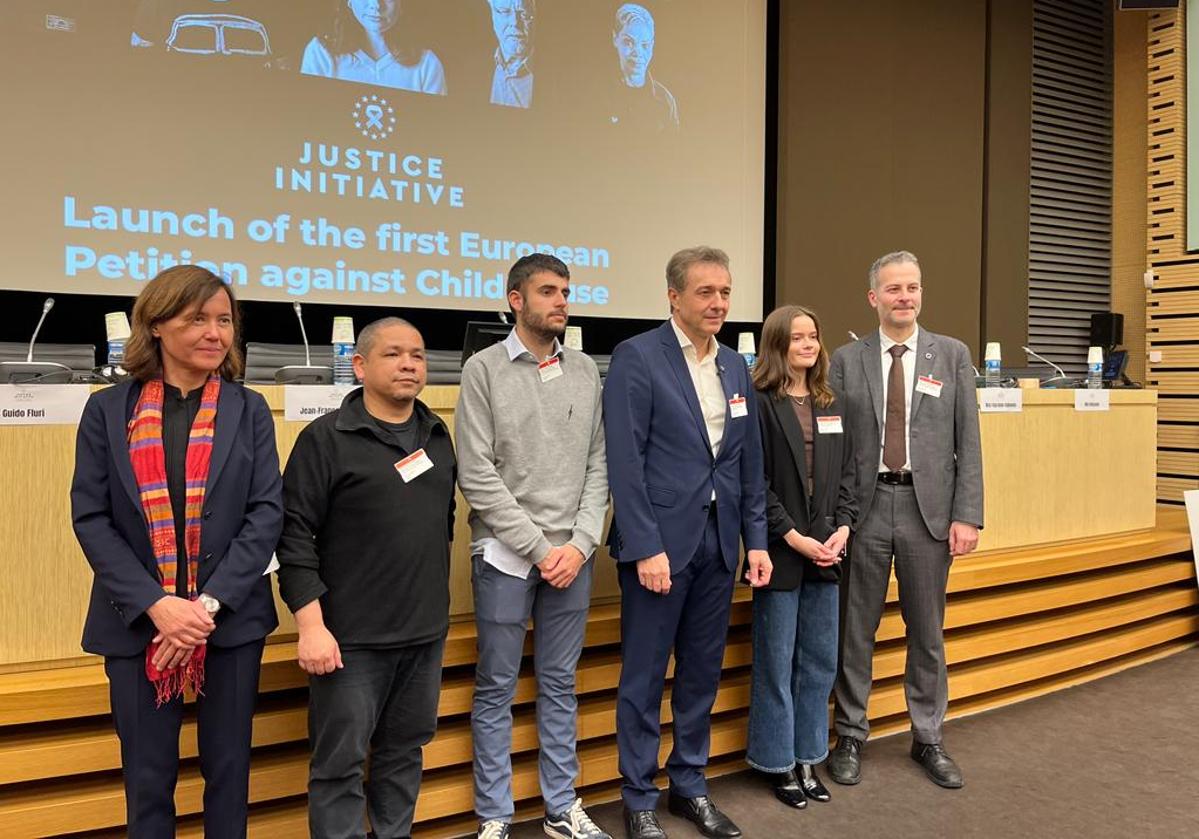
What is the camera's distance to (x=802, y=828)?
2482 mm

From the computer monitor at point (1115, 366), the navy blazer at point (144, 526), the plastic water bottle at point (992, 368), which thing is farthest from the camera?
the computer monitor at point (1115, 366)

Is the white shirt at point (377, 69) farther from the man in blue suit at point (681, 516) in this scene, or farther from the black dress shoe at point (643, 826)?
the black dress shoe at point (643, 826)

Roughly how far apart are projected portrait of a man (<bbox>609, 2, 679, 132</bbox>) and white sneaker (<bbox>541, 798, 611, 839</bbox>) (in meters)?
4.12

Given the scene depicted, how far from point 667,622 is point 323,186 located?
3139mm

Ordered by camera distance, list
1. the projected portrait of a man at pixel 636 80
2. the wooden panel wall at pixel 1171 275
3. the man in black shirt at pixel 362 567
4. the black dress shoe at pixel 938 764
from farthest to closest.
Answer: the wooden panel wall at pixel 1171 275 < the projected portrait of a man at pixel 636 80 < the black dress shoe at pixel 938 764 < the man in black shirt at pixel 362 567

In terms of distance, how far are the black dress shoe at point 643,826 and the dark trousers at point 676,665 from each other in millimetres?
18

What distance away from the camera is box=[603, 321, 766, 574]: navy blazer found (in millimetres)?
2320

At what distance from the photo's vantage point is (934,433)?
285 centimetres

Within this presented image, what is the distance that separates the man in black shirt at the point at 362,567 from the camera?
1.95 m

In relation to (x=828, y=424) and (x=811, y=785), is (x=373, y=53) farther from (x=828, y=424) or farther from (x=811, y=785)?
(x=811, y=785)

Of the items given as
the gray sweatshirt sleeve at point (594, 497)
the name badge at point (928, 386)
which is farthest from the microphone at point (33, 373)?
the name badge at point (928, 386)

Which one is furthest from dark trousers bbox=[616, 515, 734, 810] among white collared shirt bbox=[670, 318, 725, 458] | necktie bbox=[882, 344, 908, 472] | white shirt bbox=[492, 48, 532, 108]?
white shirt bbox=[492, 48, 532, 108]

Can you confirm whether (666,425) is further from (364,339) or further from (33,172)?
(33,172)

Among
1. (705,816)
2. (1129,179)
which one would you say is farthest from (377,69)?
(1129,179)
